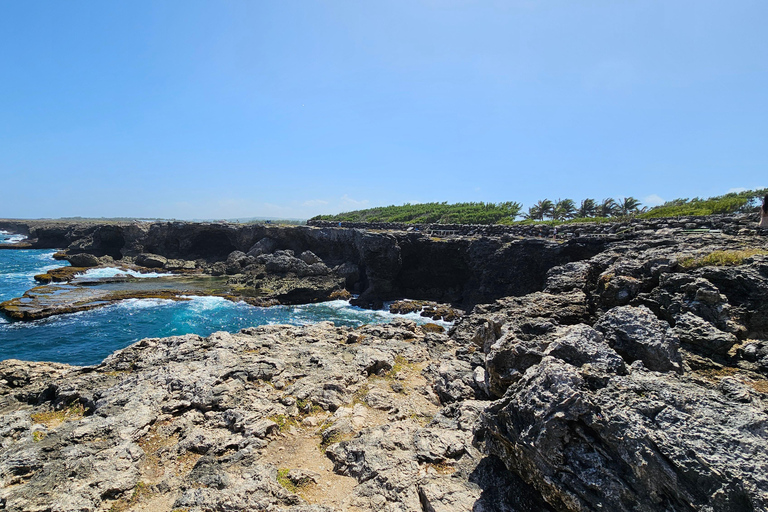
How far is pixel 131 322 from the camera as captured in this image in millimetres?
28188

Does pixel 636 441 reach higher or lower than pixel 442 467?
higher

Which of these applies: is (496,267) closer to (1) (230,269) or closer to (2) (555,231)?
(2) (555,231)

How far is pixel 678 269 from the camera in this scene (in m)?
11.6

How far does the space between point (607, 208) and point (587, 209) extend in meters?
2.93

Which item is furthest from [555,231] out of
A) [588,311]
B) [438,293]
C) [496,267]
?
[588,311]

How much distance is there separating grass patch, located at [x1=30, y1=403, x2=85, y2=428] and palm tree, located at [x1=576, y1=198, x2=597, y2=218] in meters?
66.6

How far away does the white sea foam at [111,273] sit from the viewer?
44.2 meters

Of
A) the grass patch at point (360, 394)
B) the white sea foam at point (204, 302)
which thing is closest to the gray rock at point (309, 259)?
the white sea foam at point (204, 302)

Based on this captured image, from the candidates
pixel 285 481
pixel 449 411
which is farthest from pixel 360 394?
pixel 285 481

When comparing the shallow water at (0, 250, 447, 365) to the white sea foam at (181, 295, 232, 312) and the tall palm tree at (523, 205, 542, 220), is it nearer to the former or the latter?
the white sea foam at (181, 295, 232, 312)

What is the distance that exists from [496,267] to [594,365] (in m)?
27.8

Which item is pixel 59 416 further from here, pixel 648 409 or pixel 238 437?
pixel 648 409

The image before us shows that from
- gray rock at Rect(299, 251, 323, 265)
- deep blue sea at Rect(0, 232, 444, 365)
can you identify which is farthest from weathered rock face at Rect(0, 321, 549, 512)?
gray rock at Rect(299, 251, 323, 265)

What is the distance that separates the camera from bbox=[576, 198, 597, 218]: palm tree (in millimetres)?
59812
